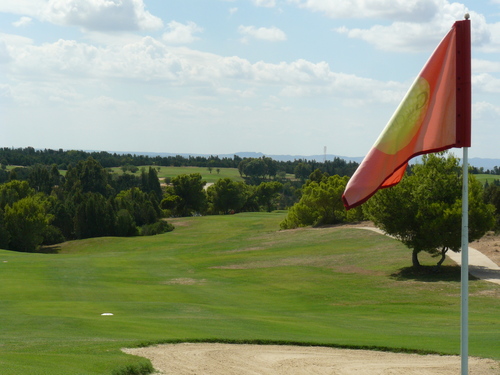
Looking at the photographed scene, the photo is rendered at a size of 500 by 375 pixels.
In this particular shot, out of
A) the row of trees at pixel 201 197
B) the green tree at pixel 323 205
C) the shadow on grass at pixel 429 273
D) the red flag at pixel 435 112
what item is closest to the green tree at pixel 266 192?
the row of trees at pixel 201 197

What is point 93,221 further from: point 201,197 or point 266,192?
point 266,192

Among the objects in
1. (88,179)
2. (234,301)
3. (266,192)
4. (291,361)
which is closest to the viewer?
(291,361)

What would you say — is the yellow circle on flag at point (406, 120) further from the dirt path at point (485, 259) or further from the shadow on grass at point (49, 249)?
the shadow on grass at point (49, 249)

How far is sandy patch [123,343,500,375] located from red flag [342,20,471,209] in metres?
6.29

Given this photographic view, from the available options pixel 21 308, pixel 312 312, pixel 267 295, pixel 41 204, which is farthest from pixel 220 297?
pixel 41 204

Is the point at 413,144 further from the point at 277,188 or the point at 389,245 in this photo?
the point at 277,188

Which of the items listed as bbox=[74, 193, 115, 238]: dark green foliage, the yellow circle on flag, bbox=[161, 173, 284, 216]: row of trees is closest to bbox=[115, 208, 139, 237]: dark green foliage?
bbox=[74, 193, 115, 238]: dark green foliage

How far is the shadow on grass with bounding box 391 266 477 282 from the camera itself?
125ft

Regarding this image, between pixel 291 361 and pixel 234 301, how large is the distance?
60.6ft

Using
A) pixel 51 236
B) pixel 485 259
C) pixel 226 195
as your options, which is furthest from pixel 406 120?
pixel 226 195

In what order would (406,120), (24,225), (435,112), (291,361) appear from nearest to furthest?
1. (406,120)
2. (435,112)
3. (291,361)
4. (24,225)

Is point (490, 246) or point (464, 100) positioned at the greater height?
point (464, 100)

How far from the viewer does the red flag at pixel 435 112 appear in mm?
9227

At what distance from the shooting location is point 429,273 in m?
39.8
